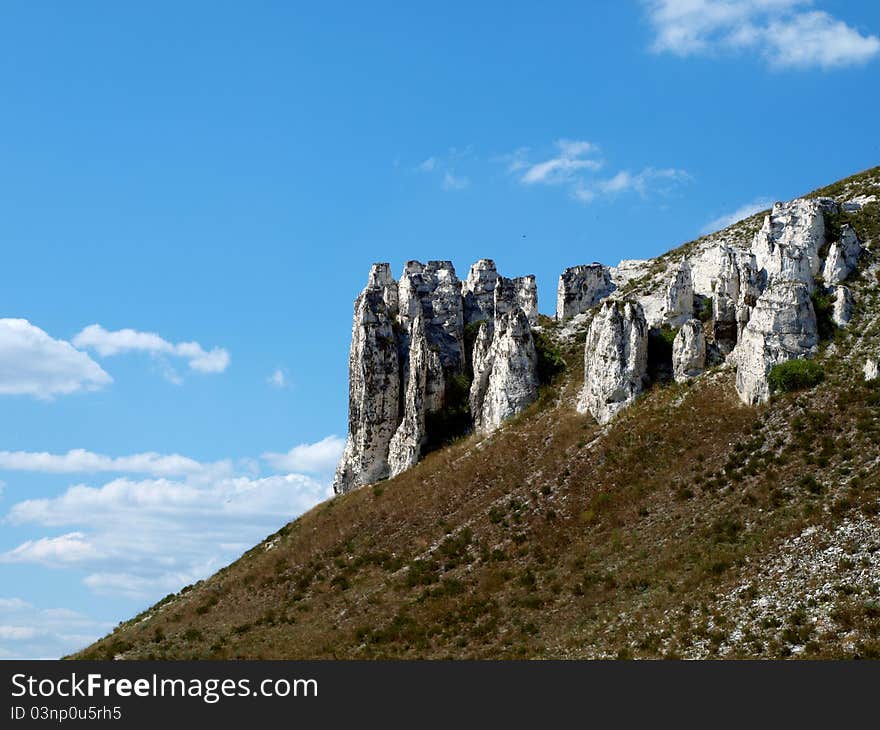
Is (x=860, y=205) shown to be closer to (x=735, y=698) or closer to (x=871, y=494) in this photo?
(x=871, y=494)

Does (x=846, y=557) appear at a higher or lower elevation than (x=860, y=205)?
lower

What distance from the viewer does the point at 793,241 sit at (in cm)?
7238

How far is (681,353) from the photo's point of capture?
69.4 meters

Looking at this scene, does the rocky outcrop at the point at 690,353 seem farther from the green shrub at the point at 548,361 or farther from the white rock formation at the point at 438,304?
the white rock formation at the point at 438,304

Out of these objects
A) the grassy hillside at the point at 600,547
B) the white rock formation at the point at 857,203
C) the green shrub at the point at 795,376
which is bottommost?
the grassy hillside at the point at 600,547

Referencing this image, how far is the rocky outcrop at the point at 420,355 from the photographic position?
77.2m

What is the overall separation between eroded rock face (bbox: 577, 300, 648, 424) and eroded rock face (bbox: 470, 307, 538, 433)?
5119 mm

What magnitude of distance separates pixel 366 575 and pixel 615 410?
1896 centimetres

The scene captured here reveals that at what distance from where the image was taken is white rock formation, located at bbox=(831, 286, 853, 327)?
219 feet

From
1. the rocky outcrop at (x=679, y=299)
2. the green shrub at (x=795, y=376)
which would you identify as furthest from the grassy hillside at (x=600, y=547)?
the rocky outcrop at (x=679, y=299)

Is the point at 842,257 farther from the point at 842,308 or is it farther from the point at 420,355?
the point at 420,355

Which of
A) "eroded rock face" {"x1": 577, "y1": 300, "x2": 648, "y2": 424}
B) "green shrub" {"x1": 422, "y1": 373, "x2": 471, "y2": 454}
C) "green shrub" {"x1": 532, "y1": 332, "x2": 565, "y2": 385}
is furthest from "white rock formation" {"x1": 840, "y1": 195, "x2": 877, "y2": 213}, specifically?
"green shrub" {"x1": 422, "y1": 373, "x2": 471, "y2": 454}

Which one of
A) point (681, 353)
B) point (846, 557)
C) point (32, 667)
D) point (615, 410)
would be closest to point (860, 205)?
point (681, 353)

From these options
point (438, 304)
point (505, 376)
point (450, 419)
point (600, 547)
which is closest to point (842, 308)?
point (600, 547)
